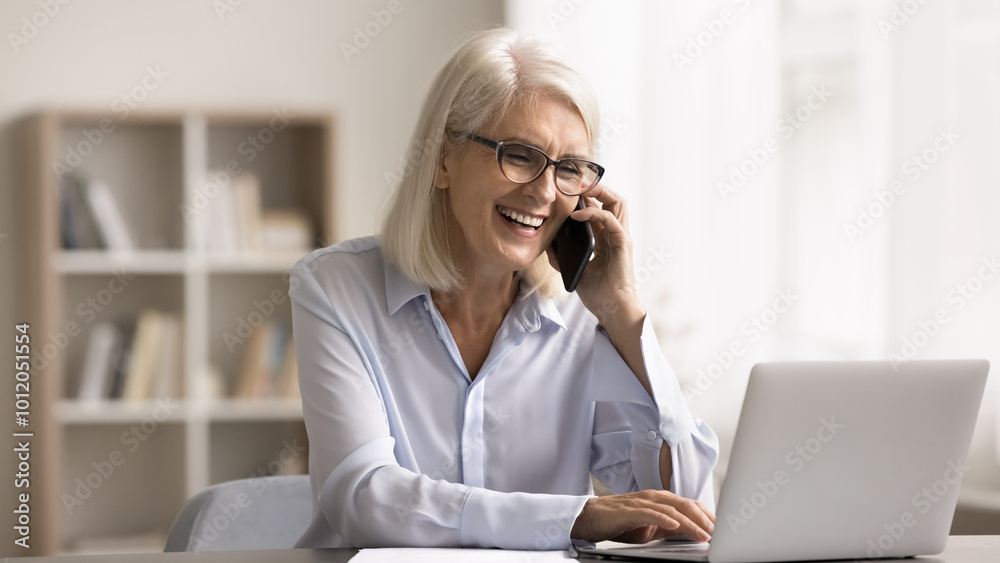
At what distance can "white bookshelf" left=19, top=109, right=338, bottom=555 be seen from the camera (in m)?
3.18

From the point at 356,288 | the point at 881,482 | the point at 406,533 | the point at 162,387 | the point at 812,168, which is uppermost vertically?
the point at 812,168

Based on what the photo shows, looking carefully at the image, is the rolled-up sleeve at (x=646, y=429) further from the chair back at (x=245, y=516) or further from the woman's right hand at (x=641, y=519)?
the chair back at (x=245, y=516)

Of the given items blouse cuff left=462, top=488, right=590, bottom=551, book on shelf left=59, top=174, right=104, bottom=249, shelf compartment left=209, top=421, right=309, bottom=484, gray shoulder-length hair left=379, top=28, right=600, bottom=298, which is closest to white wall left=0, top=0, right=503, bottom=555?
book on shelf left=59, top=174, right=104, bottom=249

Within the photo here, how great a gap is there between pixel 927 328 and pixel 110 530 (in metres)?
2.90

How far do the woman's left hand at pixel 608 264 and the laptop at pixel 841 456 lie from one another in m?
0.60

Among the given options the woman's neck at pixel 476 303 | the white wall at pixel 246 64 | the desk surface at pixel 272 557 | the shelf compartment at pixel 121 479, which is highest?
the white wall at pixel 246 64

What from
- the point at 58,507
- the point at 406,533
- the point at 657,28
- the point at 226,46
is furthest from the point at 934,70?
the point at 58,507

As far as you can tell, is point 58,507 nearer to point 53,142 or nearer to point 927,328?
point 53,142

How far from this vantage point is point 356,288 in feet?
4.76

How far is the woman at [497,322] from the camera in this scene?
139 cm

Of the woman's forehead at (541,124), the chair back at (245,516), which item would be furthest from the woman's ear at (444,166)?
the chair back at (245,516)

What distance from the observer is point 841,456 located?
0.91 m

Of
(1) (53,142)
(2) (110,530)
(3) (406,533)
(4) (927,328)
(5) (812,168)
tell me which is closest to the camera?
(3) (406,533)

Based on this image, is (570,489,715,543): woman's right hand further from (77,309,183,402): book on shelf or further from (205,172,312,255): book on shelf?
(77,309,183,402): book on shelf
